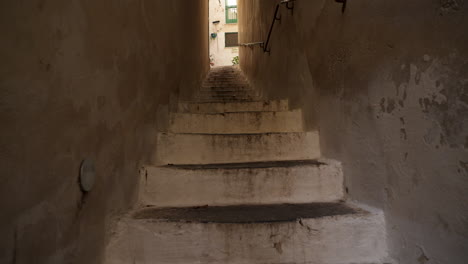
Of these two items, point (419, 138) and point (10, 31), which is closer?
point (10, 31)

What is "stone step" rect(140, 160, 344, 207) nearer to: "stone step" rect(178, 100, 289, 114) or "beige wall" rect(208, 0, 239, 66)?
"stone step" rect(178, 100, 289, 114)

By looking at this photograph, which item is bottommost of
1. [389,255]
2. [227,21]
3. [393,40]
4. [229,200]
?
[389,255]

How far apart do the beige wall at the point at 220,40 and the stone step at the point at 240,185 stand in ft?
39.6

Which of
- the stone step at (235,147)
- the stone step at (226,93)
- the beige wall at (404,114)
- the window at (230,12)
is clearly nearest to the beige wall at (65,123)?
the stone step at (235,147)

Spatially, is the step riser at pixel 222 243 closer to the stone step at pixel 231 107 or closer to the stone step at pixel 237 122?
the stone step at pixel 237 122

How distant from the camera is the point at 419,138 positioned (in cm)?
81

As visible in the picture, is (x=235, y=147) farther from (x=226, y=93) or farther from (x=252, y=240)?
(x=226, y=93)

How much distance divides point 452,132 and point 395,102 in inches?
8.8

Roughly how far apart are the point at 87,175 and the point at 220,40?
1291cm

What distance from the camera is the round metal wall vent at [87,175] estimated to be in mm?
746

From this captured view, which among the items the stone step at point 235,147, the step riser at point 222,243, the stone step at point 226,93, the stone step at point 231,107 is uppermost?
the stone step at point 226,93

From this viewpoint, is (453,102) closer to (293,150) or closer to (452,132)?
(452,132)

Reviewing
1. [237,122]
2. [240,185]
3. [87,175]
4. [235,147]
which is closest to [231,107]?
[237,122]

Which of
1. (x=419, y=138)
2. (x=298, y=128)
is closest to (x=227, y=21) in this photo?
(x=298, y=128)
